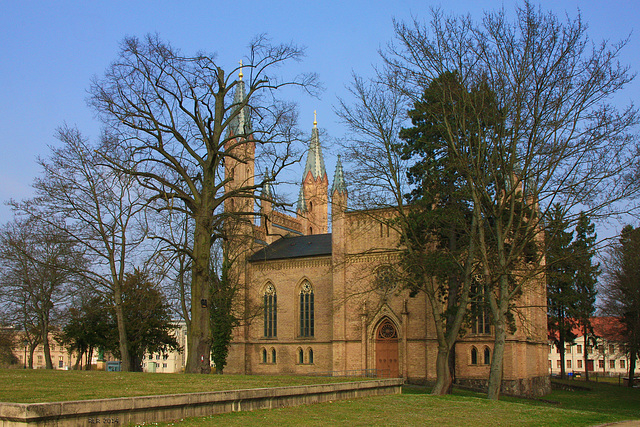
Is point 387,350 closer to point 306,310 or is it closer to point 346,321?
point 346,321

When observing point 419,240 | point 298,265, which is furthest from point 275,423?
point 298,265

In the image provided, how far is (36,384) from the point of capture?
11750 millimetres

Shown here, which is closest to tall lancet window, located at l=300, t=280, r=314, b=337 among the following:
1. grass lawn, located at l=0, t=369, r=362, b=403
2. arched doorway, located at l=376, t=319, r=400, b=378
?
arched doorway, located at l=376, t=319, r=400, b=378

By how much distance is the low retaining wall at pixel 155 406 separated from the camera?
807 centimetres

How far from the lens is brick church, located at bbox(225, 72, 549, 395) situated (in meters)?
34.6

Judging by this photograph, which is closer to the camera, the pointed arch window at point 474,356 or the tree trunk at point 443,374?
the tree trunk at point 443,374

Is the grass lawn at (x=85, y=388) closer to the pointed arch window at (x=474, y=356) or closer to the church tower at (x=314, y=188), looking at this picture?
the pointed arch window at (x=474, y=356)

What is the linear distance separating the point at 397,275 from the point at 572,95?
10.1 meters

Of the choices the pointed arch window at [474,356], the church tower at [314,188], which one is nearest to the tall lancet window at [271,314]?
the pointed arch window at [474,356]

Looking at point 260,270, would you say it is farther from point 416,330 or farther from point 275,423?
point 275,423

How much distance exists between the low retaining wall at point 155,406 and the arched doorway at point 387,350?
2402 cm

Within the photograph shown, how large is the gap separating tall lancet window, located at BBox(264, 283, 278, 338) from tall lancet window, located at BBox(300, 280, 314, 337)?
94.3 inches

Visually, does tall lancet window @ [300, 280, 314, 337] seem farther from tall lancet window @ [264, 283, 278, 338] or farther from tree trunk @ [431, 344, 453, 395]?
tree trunk @ [431, 344, 453, 395]

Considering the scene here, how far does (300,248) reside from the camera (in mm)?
45594
